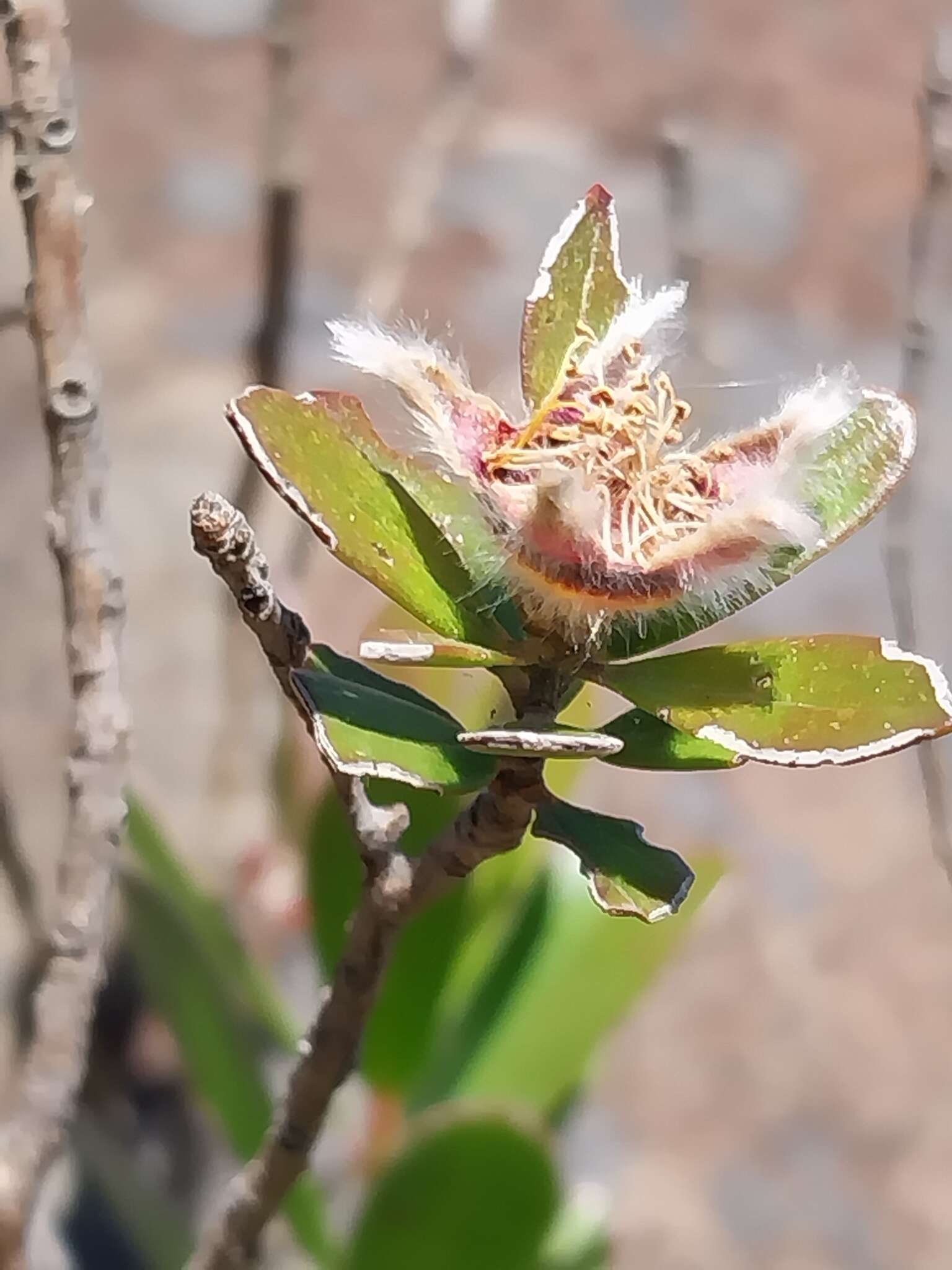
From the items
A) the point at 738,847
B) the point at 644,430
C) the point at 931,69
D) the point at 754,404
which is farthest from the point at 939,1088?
the point at 644,430

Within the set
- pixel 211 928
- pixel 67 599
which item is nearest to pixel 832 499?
pixel 67 599

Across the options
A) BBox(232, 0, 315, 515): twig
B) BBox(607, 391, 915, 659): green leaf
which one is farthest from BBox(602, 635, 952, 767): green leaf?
BBox(232, 0, 315, 515): twig

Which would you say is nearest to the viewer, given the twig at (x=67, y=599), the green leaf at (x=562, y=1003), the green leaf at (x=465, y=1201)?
the twig at (x=67, y=599)

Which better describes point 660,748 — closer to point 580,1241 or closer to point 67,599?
point 67,599

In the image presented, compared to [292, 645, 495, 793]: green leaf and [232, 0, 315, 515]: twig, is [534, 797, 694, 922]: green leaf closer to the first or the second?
[292, 645, 495, 793]: green leaf

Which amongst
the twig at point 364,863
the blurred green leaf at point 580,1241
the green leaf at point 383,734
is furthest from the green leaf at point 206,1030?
the green leaf at point 383,734

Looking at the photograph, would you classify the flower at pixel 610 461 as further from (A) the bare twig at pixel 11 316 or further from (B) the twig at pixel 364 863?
(A) the bare twig at pixel 11 316
